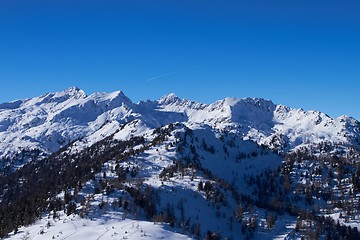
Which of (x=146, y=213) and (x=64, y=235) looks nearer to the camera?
(x=64, y=235)

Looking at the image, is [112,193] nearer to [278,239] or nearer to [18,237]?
[18,237]

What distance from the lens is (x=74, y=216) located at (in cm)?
12106

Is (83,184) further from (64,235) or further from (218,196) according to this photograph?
(64,235)

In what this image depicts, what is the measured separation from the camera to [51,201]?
494ft

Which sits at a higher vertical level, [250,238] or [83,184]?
[83,184]

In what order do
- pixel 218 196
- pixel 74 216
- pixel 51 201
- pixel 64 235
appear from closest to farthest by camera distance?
pixel 64 235 < pixel 74 216 < pixel 51 201 < pixel 218 196

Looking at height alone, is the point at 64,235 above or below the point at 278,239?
above

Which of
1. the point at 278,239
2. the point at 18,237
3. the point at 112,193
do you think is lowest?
the point at 278,239

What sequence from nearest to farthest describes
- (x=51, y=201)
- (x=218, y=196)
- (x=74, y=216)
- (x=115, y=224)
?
1. (x=115, y=224)
2. (x=74, y=216)
3. (x=51, y=201)
4. (x=218, y=196)

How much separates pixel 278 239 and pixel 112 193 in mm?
80689

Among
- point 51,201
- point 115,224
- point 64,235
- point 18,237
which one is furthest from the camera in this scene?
point 51,201

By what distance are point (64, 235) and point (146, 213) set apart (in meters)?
57.0

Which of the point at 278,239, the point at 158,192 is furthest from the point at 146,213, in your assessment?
the point at 278,239

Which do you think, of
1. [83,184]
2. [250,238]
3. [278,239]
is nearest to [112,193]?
[83,184]
